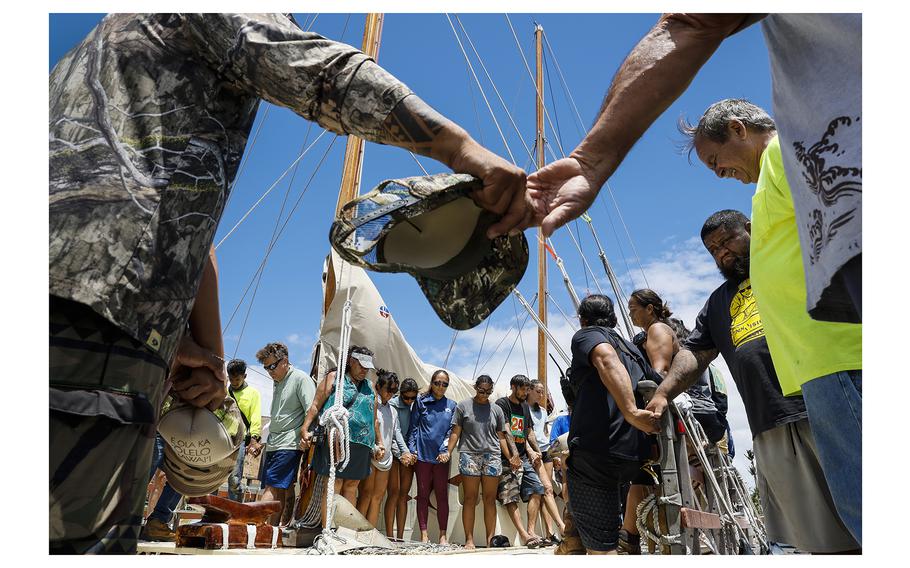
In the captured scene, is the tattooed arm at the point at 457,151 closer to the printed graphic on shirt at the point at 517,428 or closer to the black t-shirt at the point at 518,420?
the black t-shirt at the point at 518,420

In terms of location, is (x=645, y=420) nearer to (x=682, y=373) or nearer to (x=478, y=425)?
(x=682, y=373)

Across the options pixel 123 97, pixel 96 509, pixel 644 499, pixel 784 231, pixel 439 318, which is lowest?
pixel 644 499

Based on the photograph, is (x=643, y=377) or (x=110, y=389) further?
(x=643, y=377)

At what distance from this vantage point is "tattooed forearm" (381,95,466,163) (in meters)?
1.14

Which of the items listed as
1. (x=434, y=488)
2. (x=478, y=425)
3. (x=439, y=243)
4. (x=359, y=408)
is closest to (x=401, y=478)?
(x=434, y=488)

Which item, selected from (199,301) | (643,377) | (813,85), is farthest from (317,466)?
(813,85)

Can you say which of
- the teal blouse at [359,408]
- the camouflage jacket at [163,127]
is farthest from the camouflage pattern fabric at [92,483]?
the teal blouse at [359,408]

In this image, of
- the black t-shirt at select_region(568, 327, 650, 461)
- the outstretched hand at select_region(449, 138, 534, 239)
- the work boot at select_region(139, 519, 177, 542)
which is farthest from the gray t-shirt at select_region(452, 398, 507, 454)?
the outstretched hand at select_region(449, 138, 534, 239)

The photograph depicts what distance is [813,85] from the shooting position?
103 cm

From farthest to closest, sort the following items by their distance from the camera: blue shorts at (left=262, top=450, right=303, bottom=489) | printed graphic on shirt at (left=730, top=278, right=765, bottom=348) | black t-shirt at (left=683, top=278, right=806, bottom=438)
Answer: blue shorts at (left=262, top=450, right=303, bottom=489), printed graphic on shirt at (left=730, top=278, right=765, bottom=348), black t-shirt at (left=683, top=278, right=806, bottom=438)

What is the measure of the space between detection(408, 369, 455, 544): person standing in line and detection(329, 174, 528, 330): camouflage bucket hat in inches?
212

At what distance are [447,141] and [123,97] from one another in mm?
543

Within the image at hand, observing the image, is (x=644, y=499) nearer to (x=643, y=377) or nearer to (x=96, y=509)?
(x=643, y=377)

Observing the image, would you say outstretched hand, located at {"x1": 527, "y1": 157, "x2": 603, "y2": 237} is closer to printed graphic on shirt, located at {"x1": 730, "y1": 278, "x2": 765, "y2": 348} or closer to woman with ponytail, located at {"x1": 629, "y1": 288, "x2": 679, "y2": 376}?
printed graphic on shirt, located at {"x1": 730, "y1": 278, "x2": 765, "y2": 348}
